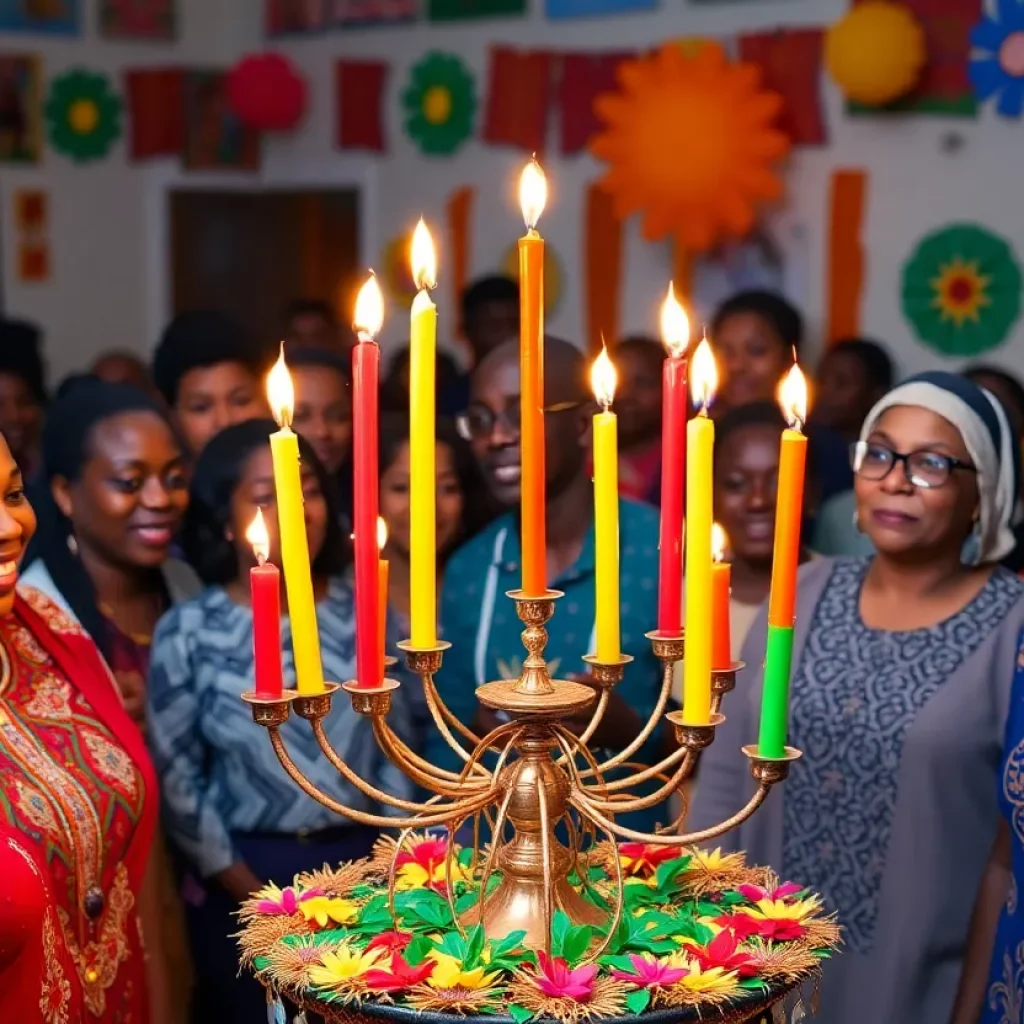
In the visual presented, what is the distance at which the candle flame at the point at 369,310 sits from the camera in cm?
145

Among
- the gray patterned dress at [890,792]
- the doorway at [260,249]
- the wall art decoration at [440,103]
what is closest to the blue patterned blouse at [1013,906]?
the gray patterned dress at [890,792]

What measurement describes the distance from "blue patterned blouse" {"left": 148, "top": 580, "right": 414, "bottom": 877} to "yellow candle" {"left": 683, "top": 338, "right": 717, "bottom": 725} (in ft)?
5.38

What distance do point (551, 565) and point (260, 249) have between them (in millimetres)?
6647

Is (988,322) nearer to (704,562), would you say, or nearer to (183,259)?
(183,259)

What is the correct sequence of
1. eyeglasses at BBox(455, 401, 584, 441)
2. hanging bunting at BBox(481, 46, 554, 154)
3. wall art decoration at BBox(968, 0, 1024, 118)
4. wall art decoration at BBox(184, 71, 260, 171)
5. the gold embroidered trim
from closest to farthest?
the gold embroidered trim
eyeglasses at BBox(455, 401, 584, 441)
wall art decoration at BBox(968, 0, 1024, 118)
hanging bunting at BBox(481, 46, 554, 154)
wall art decoration at BBox(184, 71, 260, 171)

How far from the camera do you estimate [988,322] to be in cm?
642

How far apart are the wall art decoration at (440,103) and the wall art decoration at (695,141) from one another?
1.58m

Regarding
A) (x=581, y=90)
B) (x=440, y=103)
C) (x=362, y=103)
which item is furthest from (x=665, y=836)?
(x=362, y=103)

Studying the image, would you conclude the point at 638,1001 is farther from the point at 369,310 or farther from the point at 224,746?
the point at 224,746

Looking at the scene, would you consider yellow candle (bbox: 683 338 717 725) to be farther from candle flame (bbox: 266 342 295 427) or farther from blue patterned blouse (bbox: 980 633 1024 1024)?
blue patterned blouse (bbox: 980 633 1024 1024)

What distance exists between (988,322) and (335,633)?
161 inches

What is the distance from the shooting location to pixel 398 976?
142 centimetres

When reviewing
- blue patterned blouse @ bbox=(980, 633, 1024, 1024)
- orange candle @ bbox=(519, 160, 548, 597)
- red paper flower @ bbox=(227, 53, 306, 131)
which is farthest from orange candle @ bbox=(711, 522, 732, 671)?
red paper flower @ bbox=(227, 53, 306, 131)

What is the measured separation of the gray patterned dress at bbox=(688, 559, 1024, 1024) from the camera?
2570 millimetres
